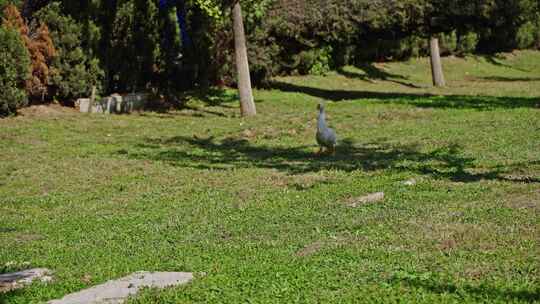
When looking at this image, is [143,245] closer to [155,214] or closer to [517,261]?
[155,214]

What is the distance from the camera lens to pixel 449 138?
54.3 feet

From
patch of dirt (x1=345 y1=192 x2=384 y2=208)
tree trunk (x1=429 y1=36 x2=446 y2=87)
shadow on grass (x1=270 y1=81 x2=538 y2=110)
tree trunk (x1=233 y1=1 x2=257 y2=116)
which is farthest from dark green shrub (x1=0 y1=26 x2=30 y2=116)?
tree trunk (x1=429 y1=36 x2=446 y2=87)

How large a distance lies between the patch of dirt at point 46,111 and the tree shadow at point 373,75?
17.3 metres

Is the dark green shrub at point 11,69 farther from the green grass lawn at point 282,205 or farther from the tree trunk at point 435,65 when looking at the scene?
the tree trunk at point 435,65

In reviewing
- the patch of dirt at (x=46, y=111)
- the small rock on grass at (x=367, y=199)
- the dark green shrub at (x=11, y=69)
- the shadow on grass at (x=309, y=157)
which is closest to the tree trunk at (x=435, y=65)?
the patch of dirt at (x=46, y=111)

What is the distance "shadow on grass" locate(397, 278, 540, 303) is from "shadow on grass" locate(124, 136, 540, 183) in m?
5.17

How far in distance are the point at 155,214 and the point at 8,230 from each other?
185cm

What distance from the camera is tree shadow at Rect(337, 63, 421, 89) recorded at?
1473 inches

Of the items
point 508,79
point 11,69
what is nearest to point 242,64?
point 11,69

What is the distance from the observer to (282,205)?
10523 millimetres

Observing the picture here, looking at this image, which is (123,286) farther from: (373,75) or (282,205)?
(373,75)

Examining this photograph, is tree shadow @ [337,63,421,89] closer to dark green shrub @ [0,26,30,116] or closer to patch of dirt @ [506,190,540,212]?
dark green shrub @ [0,26,30,116]

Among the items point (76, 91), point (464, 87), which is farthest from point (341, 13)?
point (76, 91)

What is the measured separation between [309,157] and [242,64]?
326 inches
